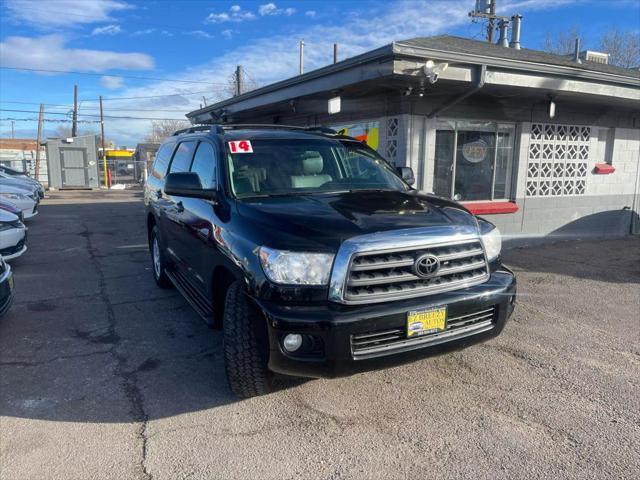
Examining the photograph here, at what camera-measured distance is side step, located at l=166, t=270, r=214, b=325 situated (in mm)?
3938

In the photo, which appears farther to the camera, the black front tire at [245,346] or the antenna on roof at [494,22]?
the antenna on roof at [494,22]

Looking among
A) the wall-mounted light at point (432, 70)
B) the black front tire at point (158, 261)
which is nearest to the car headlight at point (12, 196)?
the black front tire at point (158, 261)

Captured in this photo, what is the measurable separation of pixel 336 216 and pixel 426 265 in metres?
0.68

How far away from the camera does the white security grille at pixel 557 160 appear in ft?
30.4

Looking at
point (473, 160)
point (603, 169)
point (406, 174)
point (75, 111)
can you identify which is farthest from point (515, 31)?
point (75, 111)

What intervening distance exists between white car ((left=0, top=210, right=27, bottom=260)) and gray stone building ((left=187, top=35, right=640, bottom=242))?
16.6ft

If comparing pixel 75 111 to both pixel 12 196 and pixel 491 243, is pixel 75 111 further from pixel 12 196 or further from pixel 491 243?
pixel 491 243

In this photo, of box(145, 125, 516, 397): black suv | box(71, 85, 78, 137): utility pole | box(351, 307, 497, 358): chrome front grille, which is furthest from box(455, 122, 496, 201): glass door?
box(71, 85, 78, 137): utility pole

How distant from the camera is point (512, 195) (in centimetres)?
911

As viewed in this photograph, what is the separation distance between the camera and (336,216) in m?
3.27

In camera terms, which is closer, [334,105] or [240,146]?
[240,146]

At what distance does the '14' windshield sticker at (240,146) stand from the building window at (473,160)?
4.83 metres

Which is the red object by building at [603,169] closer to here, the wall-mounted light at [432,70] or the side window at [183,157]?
the wall-mounted light at [432,70]

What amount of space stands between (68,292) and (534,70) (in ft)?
23.9
